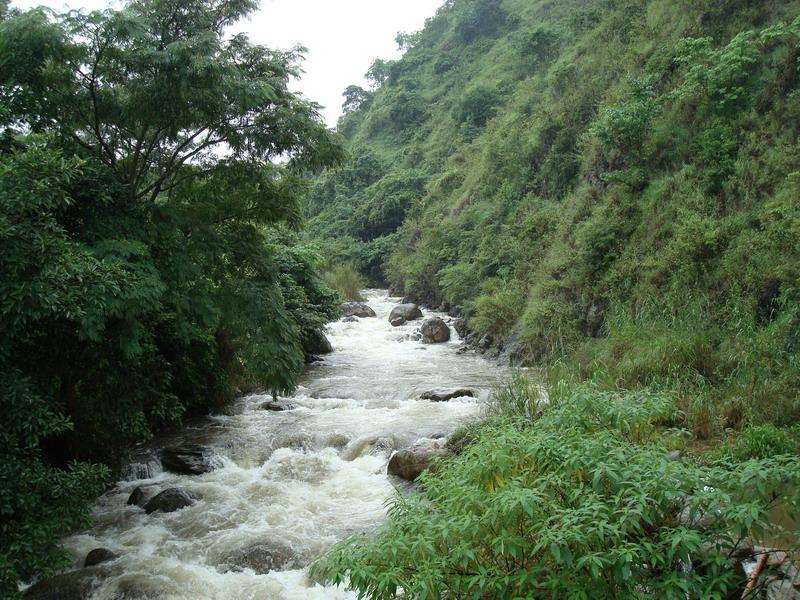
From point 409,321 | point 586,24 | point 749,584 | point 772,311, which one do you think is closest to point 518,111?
point 586,24

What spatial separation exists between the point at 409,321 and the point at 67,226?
1589 cm

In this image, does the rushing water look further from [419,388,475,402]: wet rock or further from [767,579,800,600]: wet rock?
[767,579,800,600]: wet rock

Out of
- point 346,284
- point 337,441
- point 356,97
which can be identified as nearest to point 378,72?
point 356,97

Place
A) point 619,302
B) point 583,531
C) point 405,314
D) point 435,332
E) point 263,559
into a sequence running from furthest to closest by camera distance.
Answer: point 405,314 → point 435,332 → point 619,302 → point 263,559 → point 583,531

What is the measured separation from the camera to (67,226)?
5.95 meters

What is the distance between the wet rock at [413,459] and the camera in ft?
25.6

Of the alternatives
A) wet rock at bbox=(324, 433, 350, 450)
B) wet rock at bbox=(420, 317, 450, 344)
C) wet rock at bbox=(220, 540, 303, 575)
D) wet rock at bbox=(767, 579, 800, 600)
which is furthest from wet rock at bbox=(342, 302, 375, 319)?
wet rock at bbox=(767, 579, 800, 600)

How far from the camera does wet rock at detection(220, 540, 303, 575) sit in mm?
5953

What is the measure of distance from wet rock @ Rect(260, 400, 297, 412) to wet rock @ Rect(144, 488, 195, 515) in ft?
12.4

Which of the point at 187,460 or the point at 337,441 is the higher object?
the point at 187,460

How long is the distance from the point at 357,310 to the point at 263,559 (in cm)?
1707

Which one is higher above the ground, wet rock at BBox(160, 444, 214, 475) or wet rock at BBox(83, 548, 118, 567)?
wet rock at BBox(160, 444, 214, 475)

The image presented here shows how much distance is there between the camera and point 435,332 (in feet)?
61.0

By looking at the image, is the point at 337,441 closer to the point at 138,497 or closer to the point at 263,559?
the point at 138,497
